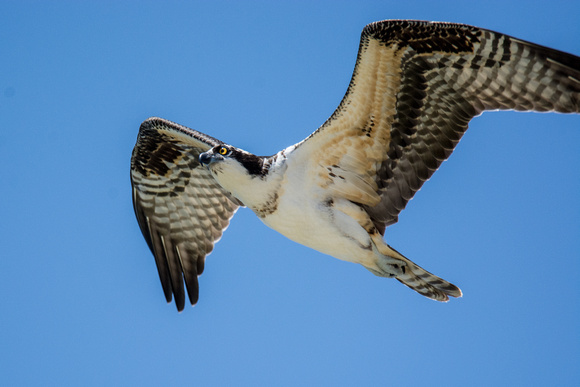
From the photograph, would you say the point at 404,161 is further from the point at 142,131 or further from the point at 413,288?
the point at 142,131

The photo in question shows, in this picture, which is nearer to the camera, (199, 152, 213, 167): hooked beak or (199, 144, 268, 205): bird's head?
(199, 144, 268, 205): bird's head

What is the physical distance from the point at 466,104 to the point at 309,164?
1948mm

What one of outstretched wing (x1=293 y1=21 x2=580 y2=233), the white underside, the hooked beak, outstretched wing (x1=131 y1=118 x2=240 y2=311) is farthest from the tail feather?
outstretched wing (x1=131 y1=118 x2=240 y2=311)

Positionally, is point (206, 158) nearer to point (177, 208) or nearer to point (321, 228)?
point (321, 228)

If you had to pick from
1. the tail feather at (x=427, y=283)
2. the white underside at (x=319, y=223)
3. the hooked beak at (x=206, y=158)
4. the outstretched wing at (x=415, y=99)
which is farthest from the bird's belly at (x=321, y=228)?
the hooked beak at (x=206, y=158)

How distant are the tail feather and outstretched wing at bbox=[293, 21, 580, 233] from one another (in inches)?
27.5

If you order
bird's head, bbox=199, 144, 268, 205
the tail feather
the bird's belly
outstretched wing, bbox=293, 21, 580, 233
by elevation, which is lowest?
the tail feather

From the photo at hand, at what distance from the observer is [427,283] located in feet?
30.2

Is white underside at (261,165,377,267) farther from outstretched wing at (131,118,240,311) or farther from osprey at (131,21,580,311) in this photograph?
outstretched wing at (131,118,240,311)

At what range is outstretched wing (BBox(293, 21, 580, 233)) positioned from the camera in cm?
822

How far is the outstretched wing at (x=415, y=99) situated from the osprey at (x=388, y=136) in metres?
0.01

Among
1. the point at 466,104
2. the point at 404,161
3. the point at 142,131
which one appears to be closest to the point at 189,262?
the point at 142,131

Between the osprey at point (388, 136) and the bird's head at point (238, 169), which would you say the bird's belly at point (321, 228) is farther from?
the bird's head at point (238, 169)

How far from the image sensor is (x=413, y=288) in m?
9.35
